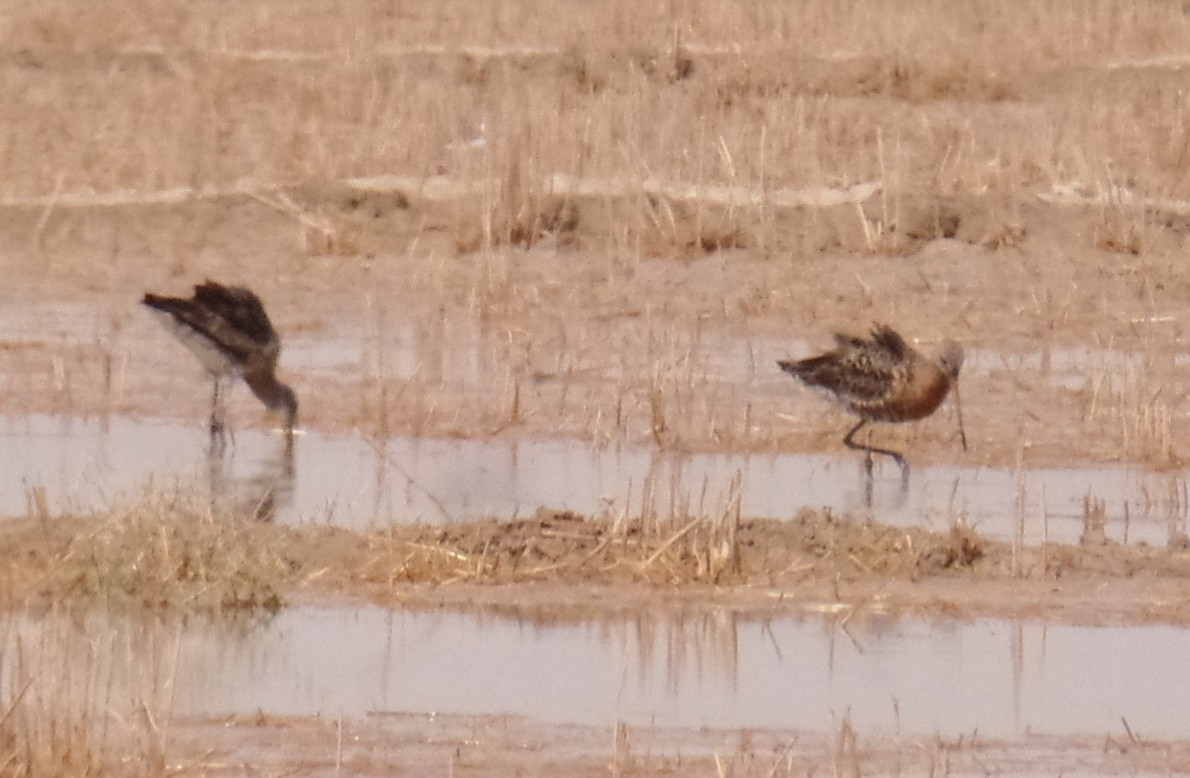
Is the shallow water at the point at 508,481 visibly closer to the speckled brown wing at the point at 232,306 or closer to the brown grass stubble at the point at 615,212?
the brown grass stubble at the point at 615,212

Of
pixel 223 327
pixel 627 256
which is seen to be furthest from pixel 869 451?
pixel 627 256

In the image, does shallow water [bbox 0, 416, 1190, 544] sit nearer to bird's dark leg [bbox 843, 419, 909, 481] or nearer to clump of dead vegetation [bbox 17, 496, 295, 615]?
bird's dark leg [bbox 843, 419, 909, 481]

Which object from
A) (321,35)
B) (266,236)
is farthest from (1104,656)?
(321,35)

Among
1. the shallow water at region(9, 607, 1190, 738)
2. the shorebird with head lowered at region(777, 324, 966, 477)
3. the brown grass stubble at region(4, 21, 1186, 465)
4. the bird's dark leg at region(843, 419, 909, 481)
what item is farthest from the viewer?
the brown grass stubble at region(4, 21, 1186, 465)

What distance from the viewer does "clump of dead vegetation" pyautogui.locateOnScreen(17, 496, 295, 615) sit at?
361 inches

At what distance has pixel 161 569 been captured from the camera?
921 centimetres

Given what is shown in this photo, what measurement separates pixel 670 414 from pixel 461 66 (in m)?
12.0

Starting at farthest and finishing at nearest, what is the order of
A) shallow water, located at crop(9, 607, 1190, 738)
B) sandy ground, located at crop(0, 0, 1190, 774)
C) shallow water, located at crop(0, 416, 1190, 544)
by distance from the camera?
1. shallow water, located at crop(0, 416, 1190, 544)
2. sandy ground, located at crop(0, 0, 1190, 774)
3. shallow water, located at crop(9, 607, 1190, 738)

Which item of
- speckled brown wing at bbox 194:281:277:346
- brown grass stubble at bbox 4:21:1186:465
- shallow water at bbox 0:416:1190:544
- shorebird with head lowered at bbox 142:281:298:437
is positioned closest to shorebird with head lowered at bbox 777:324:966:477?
shallow water at bbox 0:416:1190:544

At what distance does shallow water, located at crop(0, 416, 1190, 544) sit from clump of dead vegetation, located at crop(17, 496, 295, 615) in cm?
119

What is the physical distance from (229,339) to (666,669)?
5.40m

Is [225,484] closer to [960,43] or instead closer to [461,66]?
[461,66]

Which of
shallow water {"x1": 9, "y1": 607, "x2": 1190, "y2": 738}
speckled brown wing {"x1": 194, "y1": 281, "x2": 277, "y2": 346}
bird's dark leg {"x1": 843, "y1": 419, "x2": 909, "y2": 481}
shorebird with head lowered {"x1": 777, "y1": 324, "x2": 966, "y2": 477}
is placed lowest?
shallow water {"x1": 9, "y1": 607, "x2": 1190, "y2": 738}

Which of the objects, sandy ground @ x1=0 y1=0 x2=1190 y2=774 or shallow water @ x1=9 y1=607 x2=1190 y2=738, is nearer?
shallow water @ x1=9 y1=607 x2=1190 y2=738
